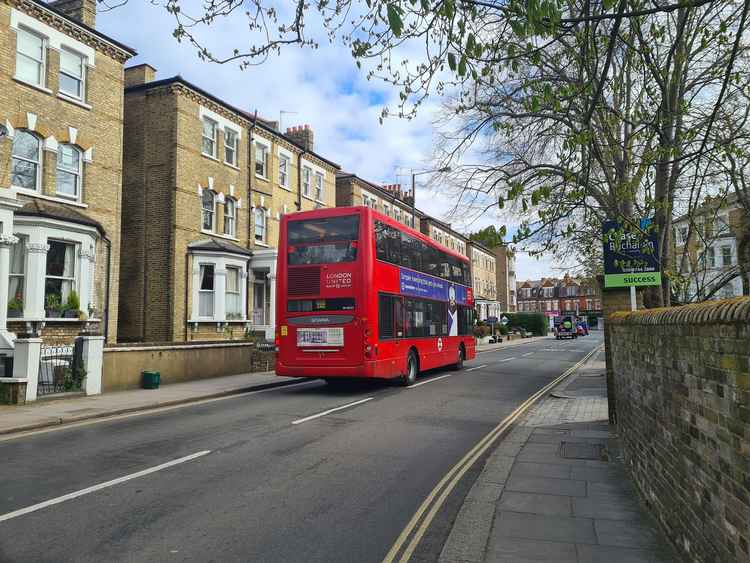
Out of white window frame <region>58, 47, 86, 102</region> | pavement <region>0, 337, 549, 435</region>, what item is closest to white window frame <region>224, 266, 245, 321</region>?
pavement <region>0, 337, 549, 435</region>

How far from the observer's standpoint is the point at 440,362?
61.3 feet

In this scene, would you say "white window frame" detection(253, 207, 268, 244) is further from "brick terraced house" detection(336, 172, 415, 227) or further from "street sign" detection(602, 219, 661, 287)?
"street sign" detection(602, 219, 661, 287)

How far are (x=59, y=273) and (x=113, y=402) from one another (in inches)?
289

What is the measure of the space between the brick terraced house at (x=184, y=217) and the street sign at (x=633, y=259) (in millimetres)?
17082

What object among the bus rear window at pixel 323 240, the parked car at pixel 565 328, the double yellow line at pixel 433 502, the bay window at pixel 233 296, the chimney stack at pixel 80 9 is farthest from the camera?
the parked car at pixel 565 328

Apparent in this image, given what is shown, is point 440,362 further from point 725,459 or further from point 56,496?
point 725,459

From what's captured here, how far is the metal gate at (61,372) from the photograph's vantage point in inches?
486

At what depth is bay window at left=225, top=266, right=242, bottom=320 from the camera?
78.1ft

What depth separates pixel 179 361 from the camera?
53.0 feet

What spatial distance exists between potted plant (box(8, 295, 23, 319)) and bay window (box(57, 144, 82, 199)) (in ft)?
12.5

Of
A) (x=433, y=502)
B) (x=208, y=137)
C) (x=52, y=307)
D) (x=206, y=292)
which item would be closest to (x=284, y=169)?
(x=208, y=137)

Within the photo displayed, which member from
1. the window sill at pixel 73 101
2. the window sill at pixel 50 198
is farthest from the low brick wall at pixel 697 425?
the window sill at pixel 73 101

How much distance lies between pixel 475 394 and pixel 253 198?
53.1ft

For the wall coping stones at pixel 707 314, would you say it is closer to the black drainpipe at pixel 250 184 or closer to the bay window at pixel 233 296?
the bay window at pixel 233 296
